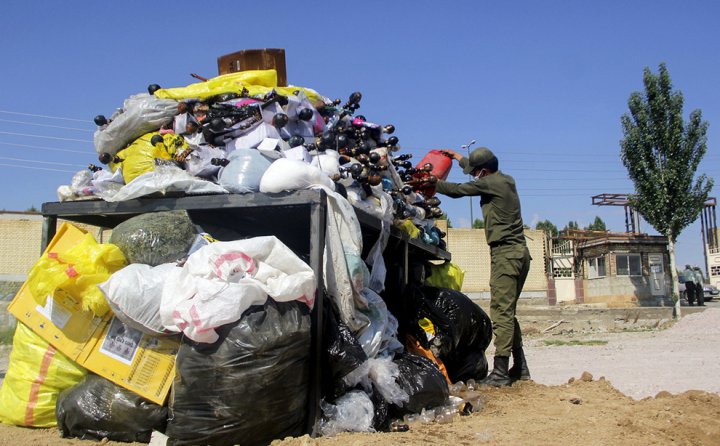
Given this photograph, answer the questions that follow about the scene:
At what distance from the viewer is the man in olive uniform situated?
16.8 ft

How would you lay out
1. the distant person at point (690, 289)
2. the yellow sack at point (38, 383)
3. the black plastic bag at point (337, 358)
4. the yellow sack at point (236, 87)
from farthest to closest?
the distant person at point (690, 289) → the yellow sack at point (236, 87) → the yellow sack at point (38, 383) → the black plastic bag at point (337, 358)

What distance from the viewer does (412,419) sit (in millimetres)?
3900

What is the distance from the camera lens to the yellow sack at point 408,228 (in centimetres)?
531

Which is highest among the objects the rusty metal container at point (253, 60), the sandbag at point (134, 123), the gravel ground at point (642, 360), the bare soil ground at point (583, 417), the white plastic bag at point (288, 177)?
the rusty metal container at point (253, 60)

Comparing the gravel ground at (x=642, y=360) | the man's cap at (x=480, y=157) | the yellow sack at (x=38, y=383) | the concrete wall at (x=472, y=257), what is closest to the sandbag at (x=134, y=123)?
the yellow sack at (x=38, y=383)

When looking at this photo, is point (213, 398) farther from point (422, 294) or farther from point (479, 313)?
point (479, 313)

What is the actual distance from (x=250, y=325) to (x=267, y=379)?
273 mm

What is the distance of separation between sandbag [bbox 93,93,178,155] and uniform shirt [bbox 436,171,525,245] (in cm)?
231

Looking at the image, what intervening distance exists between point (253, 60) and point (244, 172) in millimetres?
2088

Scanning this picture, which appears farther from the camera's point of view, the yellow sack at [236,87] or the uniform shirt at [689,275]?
Answer: the uniform shirt at [689,275]

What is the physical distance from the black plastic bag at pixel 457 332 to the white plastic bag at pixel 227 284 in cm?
199

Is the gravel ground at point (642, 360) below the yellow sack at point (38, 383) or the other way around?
below

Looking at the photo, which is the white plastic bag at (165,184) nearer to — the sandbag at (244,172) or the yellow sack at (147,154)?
the sandbag at (244,172)

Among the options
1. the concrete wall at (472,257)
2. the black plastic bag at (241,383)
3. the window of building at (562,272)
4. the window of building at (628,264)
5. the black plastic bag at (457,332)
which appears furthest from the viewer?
the window of building at (562,272)
